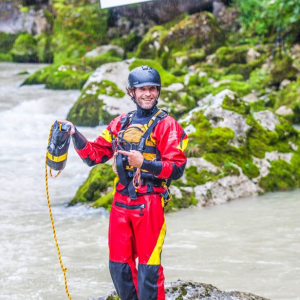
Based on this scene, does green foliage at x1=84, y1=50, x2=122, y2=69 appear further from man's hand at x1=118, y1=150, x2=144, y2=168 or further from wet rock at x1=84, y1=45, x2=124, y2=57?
man's hand at x1=118, y1=150, x2=144, y2=168

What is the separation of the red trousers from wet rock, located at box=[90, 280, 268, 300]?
1.15 ft

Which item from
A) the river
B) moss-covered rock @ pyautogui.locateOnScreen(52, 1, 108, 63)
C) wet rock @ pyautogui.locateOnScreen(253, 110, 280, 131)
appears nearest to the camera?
the river

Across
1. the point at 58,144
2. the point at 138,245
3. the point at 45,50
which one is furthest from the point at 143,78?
the point at 45,50

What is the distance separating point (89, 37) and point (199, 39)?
6.33 metres

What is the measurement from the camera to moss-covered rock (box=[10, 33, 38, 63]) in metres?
24.8

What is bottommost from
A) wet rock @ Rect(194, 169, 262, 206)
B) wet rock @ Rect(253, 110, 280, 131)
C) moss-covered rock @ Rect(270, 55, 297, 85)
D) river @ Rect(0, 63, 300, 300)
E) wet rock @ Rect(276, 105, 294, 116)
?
river @ Rect(0, 63, 300, 300)

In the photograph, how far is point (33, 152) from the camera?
1158 cm

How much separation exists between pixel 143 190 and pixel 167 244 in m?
2.83

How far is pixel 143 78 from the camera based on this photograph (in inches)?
144

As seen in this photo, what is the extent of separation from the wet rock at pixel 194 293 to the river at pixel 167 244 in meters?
0.81

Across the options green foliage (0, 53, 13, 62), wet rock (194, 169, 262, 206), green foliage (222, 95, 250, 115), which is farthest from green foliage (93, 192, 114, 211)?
green foliage (0, 53, 13, 62)

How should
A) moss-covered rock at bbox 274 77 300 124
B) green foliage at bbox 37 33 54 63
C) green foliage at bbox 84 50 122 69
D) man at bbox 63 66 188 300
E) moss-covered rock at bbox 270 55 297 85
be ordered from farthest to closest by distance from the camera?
green foliage at bbox 37 33 54 63 → green foliage at bbox 84 50 122 69 → moss-covered rock at bbox 270 55 297 85 → moss-covered rock at bbox 274 77 300 124 → man at bbox 63 66 188 300

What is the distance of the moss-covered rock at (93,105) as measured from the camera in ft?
42.9

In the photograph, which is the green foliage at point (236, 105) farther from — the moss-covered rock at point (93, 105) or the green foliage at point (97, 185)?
the moss-covered rock at point (93, 105)
